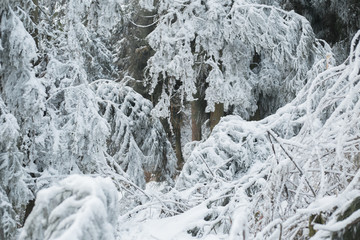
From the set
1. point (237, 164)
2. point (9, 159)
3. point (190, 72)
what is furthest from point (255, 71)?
point (9, 159)

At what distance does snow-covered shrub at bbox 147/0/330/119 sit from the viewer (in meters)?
6.48

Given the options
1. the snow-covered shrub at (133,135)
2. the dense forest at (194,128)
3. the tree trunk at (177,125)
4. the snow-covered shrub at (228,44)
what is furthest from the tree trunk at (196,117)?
the snow-covered shrub at (133,135)

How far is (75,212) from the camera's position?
87cm

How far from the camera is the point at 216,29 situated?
6.53 metres

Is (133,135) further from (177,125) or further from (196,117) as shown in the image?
(177,125)

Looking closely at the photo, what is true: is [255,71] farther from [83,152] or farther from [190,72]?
[83,152]

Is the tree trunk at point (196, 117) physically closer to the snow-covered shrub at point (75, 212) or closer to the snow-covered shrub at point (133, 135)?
the snow-covered shrub at point (133, 135)

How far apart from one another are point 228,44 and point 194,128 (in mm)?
2954

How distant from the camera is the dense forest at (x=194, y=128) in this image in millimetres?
1344

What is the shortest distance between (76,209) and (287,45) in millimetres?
6336

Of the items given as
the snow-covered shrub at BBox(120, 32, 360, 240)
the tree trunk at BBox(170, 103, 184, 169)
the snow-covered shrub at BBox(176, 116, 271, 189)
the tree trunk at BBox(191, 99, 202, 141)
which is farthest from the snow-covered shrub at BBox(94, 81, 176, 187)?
the tree trunk at BBox(170, 103, 184, 169)

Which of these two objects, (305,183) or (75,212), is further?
(305,183)

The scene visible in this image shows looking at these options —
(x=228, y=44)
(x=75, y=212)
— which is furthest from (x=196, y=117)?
(x=75, y=212)

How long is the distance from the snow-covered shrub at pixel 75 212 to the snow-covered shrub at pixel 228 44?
5635 millimetres
